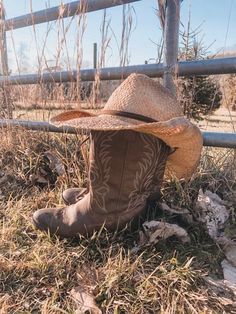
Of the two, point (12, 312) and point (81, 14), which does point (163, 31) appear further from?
point (12, 312)

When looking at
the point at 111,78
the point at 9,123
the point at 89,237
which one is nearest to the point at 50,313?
the point at 89,237

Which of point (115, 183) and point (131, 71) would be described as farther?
point (131, 71)

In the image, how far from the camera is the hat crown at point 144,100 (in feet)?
3.98

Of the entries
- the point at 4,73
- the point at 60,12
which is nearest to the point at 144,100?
the point at 60,12

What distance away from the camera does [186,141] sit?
127 cm

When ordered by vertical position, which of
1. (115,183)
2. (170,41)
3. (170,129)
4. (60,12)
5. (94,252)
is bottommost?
(94,252)

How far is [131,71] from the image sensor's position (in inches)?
68.2

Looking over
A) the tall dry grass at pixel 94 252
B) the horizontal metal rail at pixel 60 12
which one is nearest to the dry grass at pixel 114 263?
the tall dry grass at pixel 94 252

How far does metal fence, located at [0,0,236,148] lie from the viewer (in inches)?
58.7

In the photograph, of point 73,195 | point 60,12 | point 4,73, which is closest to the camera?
point 73,195

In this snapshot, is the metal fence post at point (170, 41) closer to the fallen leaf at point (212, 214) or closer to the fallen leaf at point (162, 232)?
the fallen leaf at point (212, 214)

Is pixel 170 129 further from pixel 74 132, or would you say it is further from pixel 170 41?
pixel 74 132

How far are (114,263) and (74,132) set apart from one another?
891 millimetres

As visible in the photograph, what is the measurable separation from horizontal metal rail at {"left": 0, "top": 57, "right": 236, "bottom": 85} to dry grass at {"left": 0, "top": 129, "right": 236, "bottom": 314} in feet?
1.53
